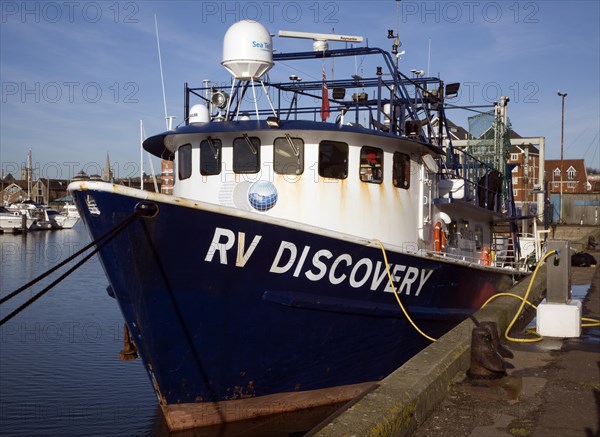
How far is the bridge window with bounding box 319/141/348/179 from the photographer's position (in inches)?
379

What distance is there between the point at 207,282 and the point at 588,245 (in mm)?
26608

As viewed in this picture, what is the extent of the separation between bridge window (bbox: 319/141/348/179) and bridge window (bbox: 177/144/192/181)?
81.5 inches

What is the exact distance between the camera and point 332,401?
30.3 feet

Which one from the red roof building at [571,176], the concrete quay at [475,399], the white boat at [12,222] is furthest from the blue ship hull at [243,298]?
the red roof building at [571,176]

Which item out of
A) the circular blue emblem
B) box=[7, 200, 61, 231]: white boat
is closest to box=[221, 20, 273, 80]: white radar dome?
the circular blue emblem

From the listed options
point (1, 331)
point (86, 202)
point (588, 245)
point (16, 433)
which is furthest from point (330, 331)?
point (588, 245)

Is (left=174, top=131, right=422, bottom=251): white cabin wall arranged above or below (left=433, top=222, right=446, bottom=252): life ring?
above

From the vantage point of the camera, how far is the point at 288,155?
9.62 meters

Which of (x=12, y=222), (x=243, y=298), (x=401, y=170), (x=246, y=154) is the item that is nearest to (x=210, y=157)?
(x=246, y=154)

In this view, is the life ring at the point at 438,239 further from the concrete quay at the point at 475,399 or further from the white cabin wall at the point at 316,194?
the concrete quay at the point at 475,399

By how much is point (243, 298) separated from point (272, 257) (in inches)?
23.9

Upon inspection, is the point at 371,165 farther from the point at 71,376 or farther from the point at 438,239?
the point at 71,376

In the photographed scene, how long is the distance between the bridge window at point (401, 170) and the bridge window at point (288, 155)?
1.59m

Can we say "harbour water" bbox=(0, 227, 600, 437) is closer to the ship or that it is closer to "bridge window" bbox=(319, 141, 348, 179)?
the ship
